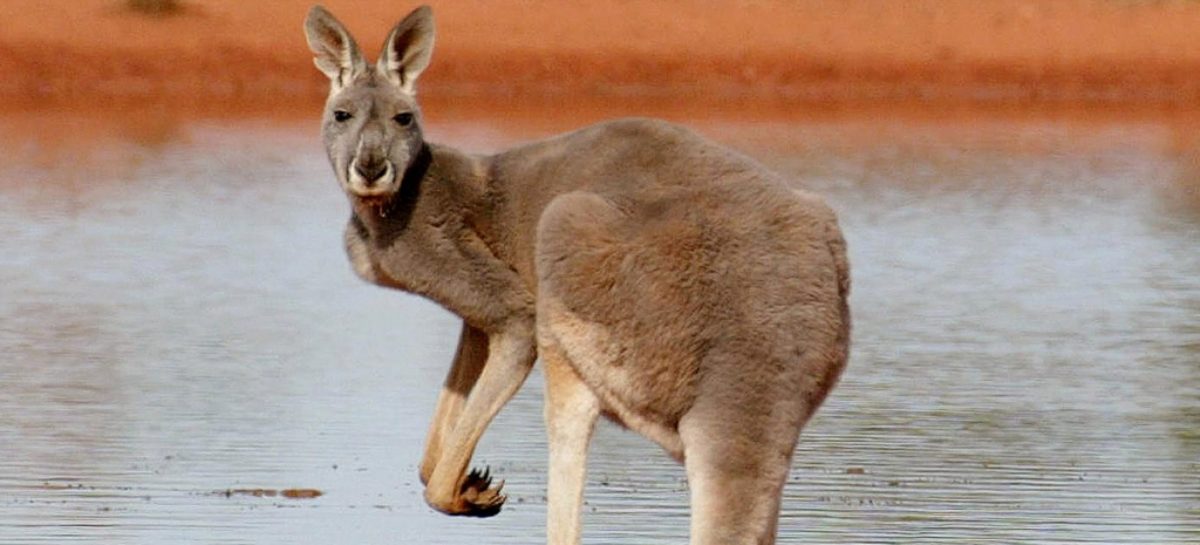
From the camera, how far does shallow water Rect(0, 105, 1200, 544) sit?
6895 mm

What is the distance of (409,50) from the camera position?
572 cm

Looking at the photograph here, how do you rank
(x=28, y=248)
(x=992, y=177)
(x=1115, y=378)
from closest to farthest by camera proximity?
(x=1115, y=378) < (x=28, y=248) < (x=992, y=177)

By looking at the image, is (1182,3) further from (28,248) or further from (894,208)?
(28,248)

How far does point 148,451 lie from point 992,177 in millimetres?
11932

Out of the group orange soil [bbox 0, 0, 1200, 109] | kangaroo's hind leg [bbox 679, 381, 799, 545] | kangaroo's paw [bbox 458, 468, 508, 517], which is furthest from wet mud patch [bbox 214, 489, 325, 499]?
orange soil [bbox 0, 0, 1200, 109]

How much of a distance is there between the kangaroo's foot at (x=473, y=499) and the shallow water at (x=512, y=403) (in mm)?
797

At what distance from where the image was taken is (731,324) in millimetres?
4926

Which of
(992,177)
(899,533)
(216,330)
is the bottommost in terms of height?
(992,177)

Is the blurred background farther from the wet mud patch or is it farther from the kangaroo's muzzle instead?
the kangaroo's muzzle

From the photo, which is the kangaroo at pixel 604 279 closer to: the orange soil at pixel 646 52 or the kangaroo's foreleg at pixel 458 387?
the kangaroo's foreleg at pixel 458 387

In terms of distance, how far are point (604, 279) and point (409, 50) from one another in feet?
3.15

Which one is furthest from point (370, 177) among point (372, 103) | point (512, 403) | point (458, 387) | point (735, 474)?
point (512, 403)

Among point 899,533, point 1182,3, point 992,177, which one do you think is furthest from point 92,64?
point 899,533

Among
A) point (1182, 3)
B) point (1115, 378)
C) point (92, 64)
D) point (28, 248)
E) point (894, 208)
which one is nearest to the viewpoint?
point (1115, 378)
